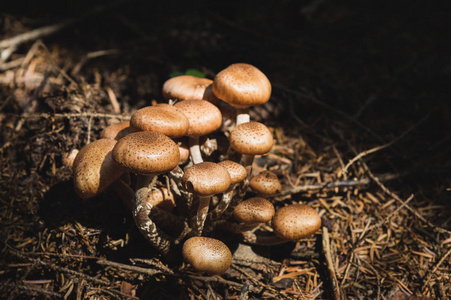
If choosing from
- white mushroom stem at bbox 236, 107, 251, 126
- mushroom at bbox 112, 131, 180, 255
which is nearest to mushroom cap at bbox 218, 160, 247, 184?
mushroom at bbox 112, 131, 180, 255

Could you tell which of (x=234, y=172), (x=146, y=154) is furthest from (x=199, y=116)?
(x=146, y=154)

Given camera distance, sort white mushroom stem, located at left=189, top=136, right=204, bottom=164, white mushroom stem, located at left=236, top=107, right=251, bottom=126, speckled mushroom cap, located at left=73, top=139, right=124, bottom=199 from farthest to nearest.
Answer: white mushroom stem, located at left=236, top=107, right=251, bottom=126, white mushroom stem, located at left=189, top=136, right=204, bottom=164, speckled mushroom cap, located at left=73, top=139, right=124, bottom=199

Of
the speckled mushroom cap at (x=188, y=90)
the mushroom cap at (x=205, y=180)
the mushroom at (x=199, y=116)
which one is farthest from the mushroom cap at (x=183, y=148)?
the mushroom cap at (x=205, y=180)

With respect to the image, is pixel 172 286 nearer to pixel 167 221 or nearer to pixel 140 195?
pixel 167 221

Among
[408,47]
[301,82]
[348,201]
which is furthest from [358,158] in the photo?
[408,47]

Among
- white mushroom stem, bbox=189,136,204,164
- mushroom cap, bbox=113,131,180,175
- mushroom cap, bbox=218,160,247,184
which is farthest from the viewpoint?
white mushroom stem, bbox=189,136,204,164

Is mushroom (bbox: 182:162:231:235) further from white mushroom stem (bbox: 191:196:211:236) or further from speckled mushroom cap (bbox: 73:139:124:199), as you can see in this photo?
speckled mushroom cap (bbox: 73:139:124:199)

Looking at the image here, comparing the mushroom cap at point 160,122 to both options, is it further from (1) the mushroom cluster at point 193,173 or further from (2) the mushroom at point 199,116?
(2) the mushroom at point 199,116

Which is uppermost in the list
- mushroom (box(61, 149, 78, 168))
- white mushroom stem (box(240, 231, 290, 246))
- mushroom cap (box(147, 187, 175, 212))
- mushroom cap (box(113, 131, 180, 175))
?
mushroom cap (box(113, 131, 180, 175))
